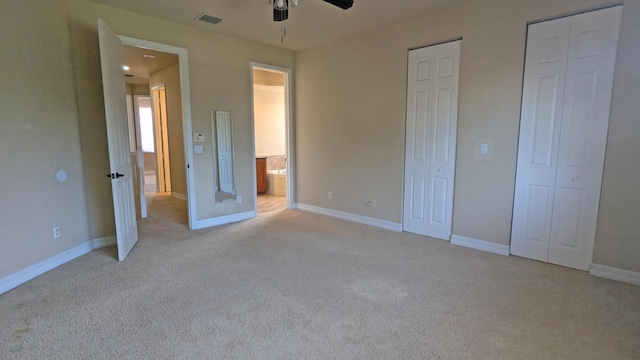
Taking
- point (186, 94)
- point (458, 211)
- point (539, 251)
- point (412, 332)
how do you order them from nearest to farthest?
point (412, 332), point (539, 251), point (458, 211), point (186, 94)

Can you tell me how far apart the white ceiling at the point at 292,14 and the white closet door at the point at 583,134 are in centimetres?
137

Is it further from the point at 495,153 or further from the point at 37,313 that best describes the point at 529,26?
the point at 37,313

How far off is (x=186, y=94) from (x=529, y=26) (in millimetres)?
4184

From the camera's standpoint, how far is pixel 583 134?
9.64 feet

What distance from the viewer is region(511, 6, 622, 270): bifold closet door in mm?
2836

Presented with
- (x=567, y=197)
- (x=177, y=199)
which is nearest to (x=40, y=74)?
(x=177, y=199)

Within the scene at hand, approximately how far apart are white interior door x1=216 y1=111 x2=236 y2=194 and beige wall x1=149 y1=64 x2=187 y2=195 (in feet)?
4.98

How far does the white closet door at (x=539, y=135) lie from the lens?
9.97 feet

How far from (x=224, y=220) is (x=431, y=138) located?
3.26 metres

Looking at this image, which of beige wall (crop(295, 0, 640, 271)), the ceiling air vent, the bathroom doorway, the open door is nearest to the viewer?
beige wall (crop(295, 0, 640, 271))

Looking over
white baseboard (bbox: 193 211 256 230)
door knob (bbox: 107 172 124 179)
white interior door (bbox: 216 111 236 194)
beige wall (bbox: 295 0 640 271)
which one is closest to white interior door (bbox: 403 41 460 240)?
beige wall (bbox: 295 0 640 271)

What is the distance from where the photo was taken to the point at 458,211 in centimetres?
381

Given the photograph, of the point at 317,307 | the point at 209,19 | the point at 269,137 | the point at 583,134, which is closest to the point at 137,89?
the point at 269,137

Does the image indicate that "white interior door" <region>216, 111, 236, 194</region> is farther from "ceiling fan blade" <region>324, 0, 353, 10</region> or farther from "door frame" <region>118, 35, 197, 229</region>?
"ceiling fan blade" <region>324, 0, 353, 10</region>
